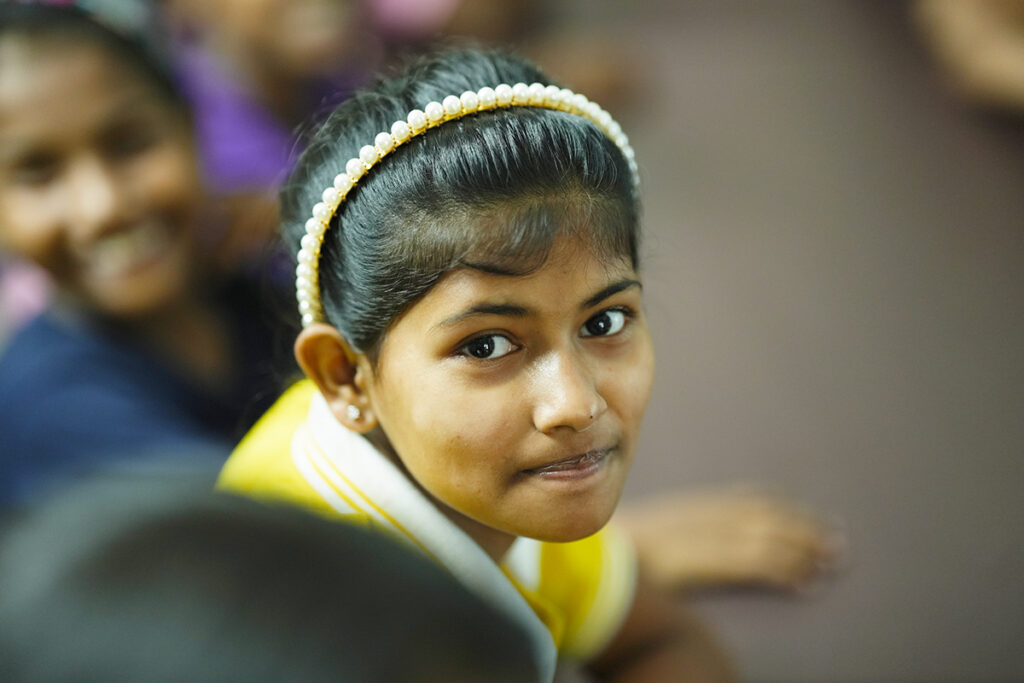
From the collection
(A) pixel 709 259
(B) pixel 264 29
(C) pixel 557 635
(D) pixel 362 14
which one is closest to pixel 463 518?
(C) pixel 557 635

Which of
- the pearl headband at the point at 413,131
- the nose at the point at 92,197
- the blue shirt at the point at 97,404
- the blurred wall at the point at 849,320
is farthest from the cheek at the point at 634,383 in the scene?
the nose at the point at 92,197

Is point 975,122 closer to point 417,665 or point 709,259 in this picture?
point 709,259

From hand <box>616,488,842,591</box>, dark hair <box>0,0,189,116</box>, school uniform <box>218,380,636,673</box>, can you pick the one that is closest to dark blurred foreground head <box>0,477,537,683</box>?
school uniform <box>218,380,636,673</box>

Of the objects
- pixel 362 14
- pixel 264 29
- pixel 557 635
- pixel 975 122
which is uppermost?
pixel 362 14

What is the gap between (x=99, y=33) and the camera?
111 cm

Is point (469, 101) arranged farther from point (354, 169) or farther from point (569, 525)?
point (569, 525)

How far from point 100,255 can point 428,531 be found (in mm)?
722

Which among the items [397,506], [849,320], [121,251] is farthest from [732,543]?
[121,251]

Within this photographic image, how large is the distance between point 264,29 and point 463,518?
1311mm

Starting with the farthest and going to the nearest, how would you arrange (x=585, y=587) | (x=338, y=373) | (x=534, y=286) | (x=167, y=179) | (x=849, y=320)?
(x=849, y=320) < (x=167, y=179) < (x=585, y=587) < (x=338, y=373) < (x=534, y=286)

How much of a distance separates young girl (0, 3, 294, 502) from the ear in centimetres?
34

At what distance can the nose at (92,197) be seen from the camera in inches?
42.4

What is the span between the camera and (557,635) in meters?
0.74

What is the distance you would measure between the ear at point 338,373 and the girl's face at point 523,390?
1.6 inches
